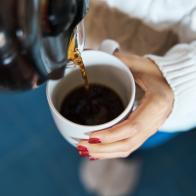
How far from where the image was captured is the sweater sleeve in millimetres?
373

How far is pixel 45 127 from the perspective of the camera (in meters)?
0.44

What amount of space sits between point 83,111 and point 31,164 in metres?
0.10

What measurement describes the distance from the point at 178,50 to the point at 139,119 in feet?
0.28

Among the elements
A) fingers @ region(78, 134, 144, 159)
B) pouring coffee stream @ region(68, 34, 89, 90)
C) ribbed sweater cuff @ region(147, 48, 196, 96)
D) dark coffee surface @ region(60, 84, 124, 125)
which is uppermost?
pouring coffee stream @ region(68, 34, 89, 90)

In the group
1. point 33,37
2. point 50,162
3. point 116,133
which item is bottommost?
point 50,162

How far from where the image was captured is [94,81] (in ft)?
1.22

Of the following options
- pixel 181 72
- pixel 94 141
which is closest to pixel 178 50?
pixel 181 72

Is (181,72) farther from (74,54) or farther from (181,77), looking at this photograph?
(74,54)

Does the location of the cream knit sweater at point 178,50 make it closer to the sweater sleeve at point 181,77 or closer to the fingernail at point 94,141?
the sweater sleeve at point 181,77

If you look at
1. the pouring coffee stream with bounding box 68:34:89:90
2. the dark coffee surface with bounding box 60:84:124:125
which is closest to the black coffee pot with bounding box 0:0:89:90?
the pouring coffee stream with bounding box 68:34:89:90

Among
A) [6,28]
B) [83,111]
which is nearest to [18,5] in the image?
[6,28]

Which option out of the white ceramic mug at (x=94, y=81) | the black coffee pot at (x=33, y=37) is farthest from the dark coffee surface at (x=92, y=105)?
the black coffee pot at (x=33, y=37)

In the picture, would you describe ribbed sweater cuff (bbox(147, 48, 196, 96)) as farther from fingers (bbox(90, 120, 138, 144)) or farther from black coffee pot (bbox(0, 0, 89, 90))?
black coffee pot (bbox(0, 0, 89, 90))

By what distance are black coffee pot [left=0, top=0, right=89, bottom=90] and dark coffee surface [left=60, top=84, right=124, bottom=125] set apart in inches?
5.1
